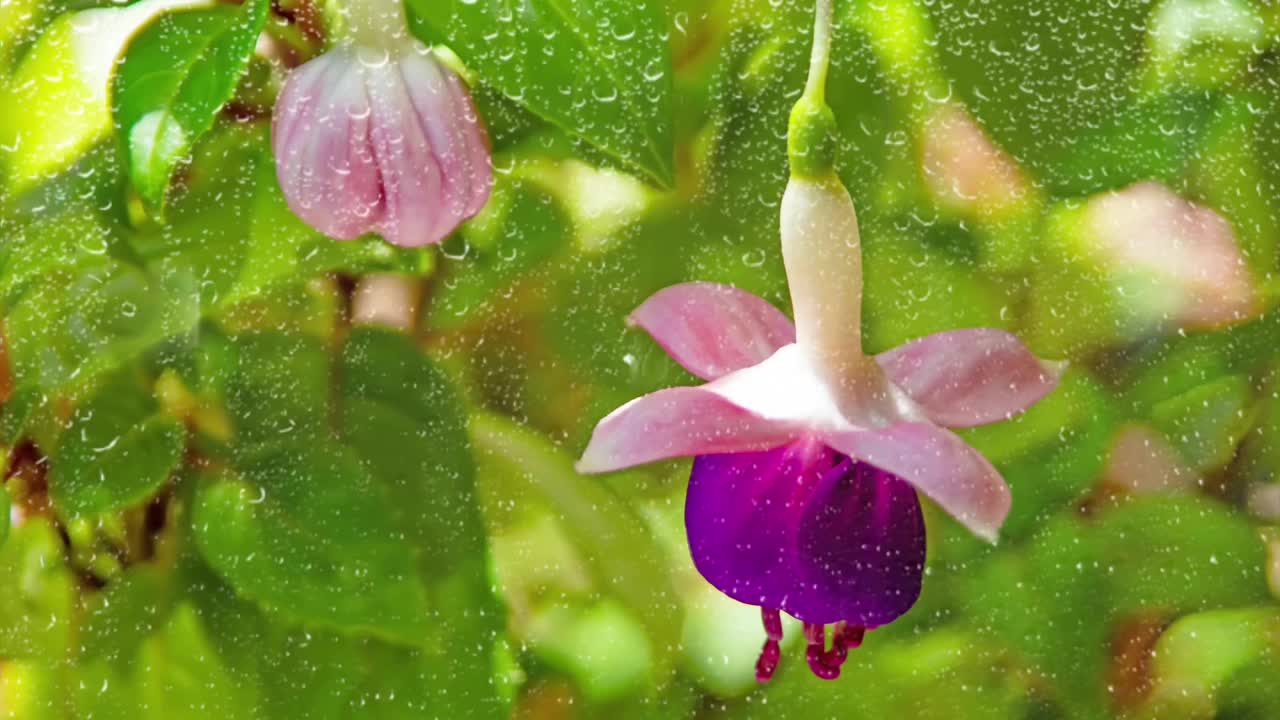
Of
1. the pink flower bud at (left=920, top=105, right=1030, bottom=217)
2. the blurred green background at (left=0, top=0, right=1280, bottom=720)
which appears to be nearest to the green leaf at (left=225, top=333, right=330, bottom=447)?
the blurred green background at (left=0, top=0, right=1280, bottom=720)

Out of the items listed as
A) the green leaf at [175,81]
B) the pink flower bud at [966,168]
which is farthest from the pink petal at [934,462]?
the green leaf at [175,81]

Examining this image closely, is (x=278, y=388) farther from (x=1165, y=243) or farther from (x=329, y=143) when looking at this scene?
(x=1165, y=243)

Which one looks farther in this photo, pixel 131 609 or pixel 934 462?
pixel 131 609

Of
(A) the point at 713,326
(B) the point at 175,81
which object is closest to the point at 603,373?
(A) the point at 713,326

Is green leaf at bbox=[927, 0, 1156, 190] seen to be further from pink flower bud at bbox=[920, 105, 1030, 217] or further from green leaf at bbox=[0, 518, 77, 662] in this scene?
green leaf at bbox=[0, 518, 77, 662]

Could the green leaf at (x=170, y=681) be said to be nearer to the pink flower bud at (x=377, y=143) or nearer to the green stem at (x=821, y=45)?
the pink flower bud at (x=377, y=143)

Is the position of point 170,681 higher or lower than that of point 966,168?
lower
